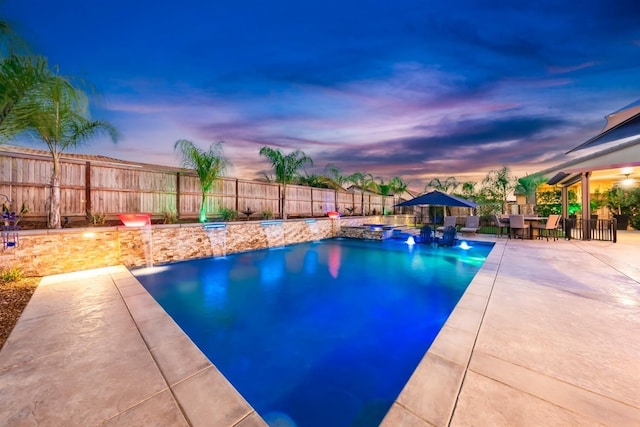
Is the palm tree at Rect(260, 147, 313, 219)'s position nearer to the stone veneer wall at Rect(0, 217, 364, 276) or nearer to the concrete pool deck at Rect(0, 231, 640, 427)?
the stone veneer wall at Rect(0, 217, 364, 276)

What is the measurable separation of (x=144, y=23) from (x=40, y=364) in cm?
902

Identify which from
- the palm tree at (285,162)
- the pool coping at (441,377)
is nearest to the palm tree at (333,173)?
the palm tree at (285,162)

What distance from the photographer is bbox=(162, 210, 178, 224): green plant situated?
9.02m

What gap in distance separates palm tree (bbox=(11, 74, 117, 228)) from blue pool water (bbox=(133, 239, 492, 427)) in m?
3.62

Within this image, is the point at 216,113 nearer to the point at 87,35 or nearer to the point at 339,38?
the point at 87,35

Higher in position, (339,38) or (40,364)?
(339,38)

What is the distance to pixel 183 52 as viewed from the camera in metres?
8.27

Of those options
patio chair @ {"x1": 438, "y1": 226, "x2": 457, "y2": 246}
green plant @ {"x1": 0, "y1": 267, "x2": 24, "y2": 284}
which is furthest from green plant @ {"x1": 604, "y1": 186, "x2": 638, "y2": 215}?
green plant @ {"x1": 0, "y1": 267, "x2": 24, "y2": 284}

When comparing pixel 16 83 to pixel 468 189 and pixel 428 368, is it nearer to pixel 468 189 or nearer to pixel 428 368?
pixel 428 368

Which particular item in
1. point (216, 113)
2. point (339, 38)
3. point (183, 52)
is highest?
point (339, 38)

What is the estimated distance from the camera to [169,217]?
9094 millimetres

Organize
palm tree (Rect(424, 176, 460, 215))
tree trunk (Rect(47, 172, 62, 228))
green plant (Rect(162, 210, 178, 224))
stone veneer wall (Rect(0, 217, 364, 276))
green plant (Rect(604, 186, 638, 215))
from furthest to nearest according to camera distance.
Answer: palm tree (Rect(424, 176, 460, 215)), green plant (Rect(604, 186, 638, 215)), green plant (Rect(162, 210, 178, 224)), tree trunk (Rect(47, 172, 62, 228)), stone veneer wall (Rect(0, 217, 364, 276))

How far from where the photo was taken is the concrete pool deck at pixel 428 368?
1665mm

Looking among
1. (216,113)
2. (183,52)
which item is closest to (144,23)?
(183,52)
